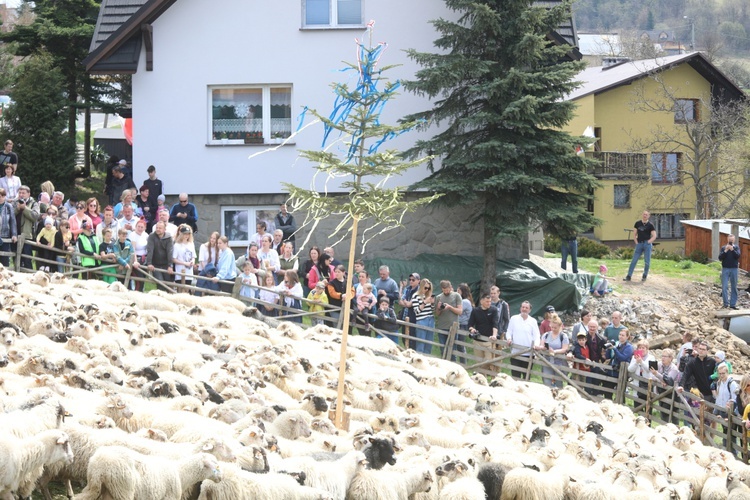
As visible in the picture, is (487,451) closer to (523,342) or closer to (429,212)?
(523,342)

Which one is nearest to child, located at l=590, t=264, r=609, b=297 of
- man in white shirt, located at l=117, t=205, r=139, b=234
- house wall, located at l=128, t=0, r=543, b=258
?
house wall, located at l=128, t=0, r=543, b=258

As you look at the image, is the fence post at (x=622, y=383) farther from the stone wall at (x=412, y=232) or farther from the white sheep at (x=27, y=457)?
Answer: the white sheep at (x=27, y=457)

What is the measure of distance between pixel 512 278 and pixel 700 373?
322 inches

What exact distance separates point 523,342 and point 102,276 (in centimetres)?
898

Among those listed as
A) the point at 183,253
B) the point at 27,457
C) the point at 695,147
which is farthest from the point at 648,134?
the point at 27,457

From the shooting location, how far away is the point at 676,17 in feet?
561

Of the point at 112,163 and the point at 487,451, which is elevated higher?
the point at 112,163

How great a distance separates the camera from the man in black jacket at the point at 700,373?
2059 centimetres

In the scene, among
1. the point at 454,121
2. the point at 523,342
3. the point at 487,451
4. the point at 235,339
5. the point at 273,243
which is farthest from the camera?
the point at 454,121

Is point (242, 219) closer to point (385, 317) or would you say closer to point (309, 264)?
point (309, 264)

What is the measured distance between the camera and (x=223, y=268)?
23.2 metres

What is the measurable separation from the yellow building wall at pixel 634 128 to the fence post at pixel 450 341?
29529 mm

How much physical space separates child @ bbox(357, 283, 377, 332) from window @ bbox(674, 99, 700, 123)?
32.4 m

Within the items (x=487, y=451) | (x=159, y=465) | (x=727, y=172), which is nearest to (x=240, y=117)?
(x=487, y=451)
